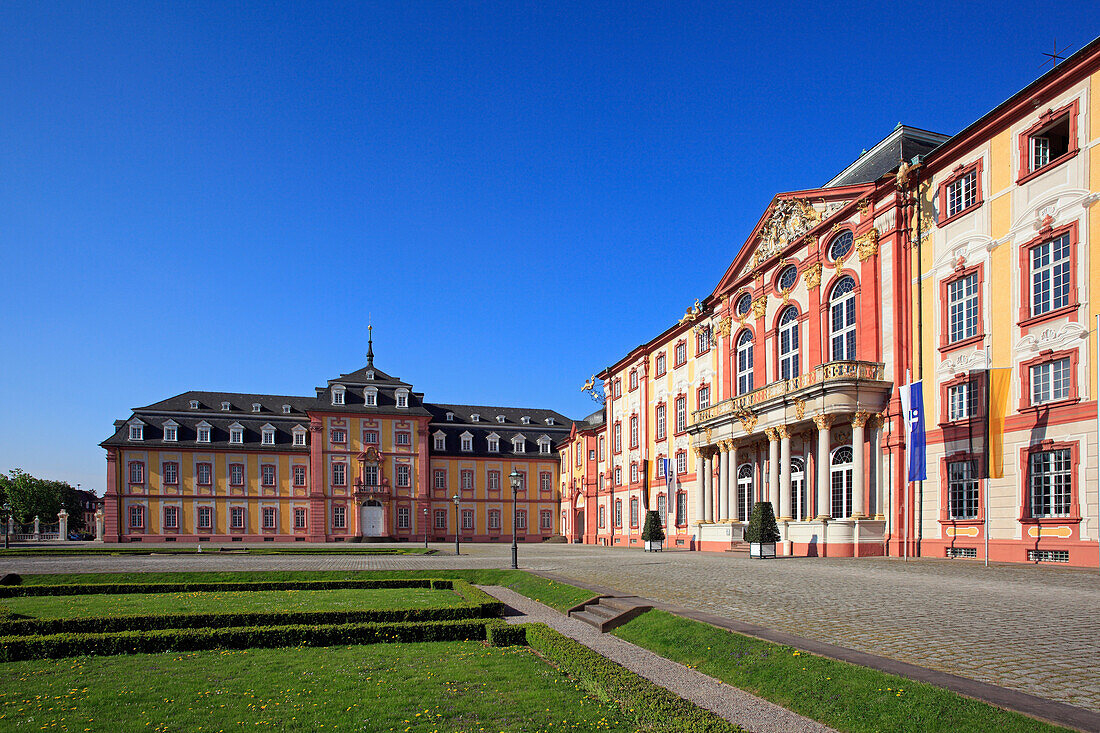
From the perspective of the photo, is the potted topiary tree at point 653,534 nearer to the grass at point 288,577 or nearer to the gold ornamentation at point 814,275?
the gold ornamentation at point 814,275

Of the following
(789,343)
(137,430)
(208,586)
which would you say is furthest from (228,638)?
(137,430)

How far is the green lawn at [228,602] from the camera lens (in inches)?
645

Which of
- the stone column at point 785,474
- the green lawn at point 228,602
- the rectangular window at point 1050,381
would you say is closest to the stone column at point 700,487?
the stone column at point 785,474

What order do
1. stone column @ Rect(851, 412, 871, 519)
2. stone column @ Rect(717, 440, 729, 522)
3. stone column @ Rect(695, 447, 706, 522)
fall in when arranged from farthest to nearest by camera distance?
stone column @ Rect(695, 447, 706, 522) → stone column @ Rect(717, 440, 729, 522) → stone column @ Rect(851, 412, 871, 519)

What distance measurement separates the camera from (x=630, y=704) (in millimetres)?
8094

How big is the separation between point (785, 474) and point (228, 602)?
77.0 ft

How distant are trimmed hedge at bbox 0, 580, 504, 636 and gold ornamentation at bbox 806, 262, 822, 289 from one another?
24.5 meters

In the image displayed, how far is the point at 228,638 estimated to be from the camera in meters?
12.1

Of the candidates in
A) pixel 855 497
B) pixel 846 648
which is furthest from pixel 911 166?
pixel 846 648

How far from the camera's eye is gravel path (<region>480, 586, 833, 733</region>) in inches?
301

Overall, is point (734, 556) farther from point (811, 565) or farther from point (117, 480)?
point (117, 480)

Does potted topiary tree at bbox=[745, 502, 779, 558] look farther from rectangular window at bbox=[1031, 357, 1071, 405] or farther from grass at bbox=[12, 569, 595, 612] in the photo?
grass at bbox=[12, 569, 595, 612]

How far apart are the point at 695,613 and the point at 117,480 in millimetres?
69751

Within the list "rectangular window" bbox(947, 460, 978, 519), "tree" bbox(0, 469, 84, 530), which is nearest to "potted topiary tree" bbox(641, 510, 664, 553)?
"rectangular window" bbox(947, 460, 978, 519)
